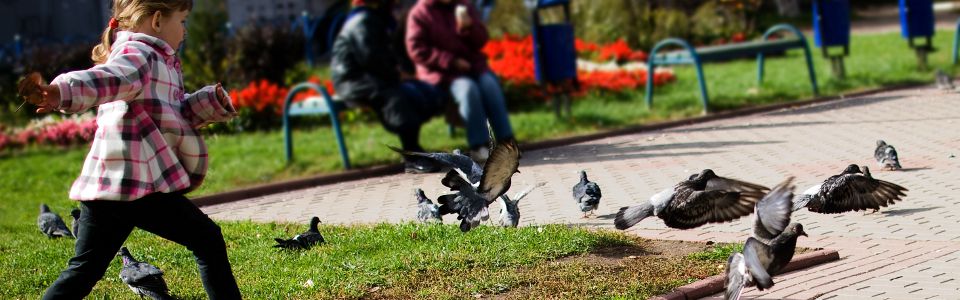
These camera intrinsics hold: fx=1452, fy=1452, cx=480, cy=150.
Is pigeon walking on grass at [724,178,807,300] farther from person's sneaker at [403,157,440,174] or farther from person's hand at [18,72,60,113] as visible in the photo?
person's sneaker at [403,157,440,174]

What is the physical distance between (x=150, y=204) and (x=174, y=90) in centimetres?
45

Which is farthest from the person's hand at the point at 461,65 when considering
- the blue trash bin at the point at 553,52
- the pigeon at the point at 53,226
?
the pigeon at the point at 53,226

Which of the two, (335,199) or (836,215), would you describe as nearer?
(836,215)

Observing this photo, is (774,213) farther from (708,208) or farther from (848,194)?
(848,194)

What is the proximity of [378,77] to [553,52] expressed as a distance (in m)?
3.05

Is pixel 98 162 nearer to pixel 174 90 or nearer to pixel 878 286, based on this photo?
pixel 174 90

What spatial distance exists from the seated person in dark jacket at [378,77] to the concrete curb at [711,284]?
205 inches

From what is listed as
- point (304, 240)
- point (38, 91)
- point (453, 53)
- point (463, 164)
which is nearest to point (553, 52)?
point (453, 53)

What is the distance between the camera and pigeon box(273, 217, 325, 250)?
7.29m

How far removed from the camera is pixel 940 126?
38.5 feet

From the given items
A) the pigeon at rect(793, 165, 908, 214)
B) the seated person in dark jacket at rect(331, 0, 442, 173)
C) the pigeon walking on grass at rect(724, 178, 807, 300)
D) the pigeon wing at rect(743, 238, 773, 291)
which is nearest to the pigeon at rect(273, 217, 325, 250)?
the pigeon at rect(793, 165, 908, 214)

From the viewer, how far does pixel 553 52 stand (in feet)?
46.2

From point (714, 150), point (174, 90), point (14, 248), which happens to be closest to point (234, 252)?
point (14, 248)

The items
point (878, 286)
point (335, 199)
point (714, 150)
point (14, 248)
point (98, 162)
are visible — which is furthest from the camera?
point (714, 150)
